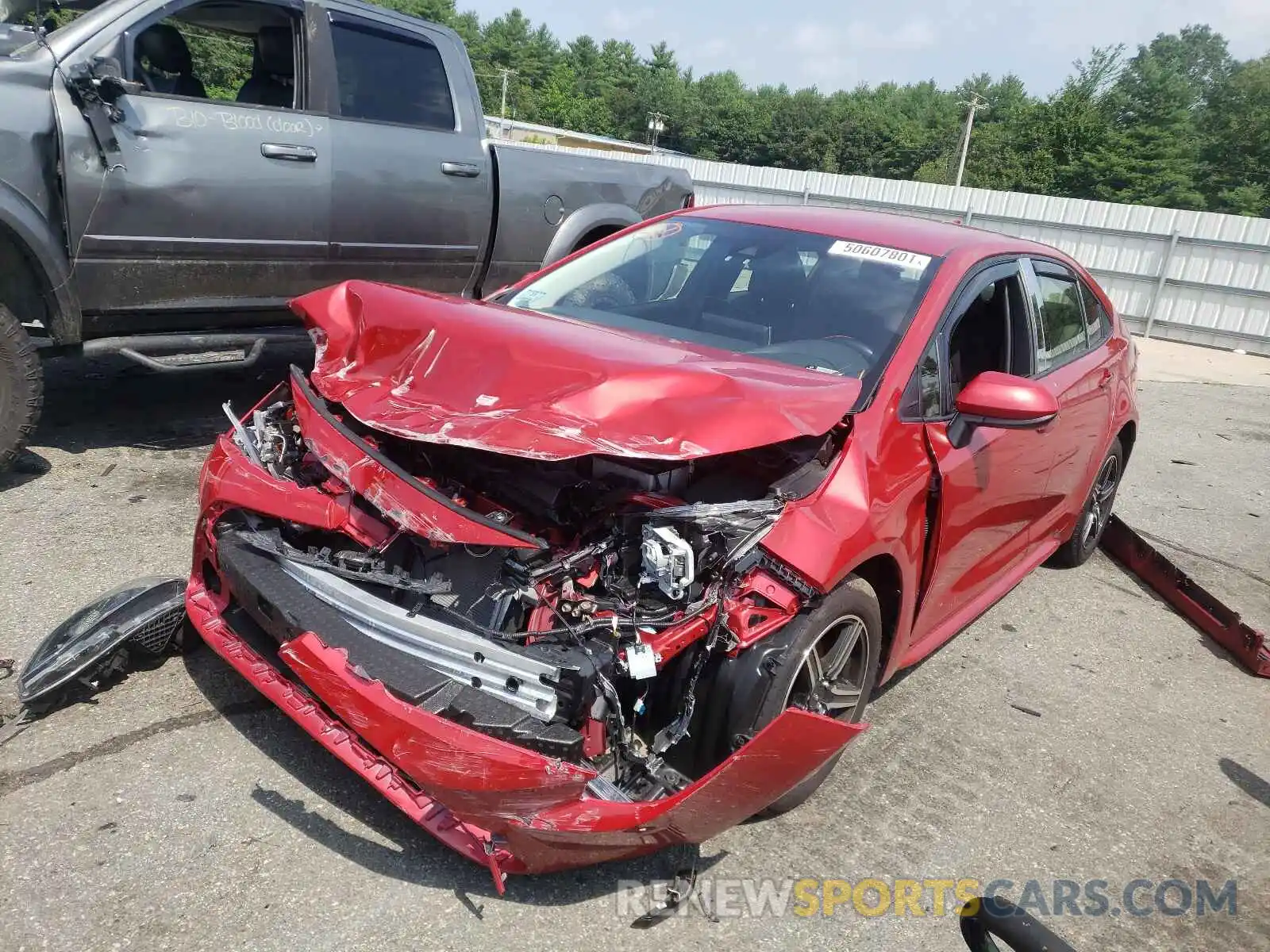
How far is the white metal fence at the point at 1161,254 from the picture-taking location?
50.9 ft

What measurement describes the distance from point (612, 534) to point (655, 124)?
100m

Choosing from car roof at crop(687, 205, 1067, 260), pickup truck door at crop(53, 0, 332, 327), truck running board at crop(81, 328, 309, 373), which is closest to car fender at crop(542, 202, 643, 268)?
pickup truck door at crop(53, 0, 332, 327)

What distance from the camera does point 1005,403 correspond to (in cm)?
314

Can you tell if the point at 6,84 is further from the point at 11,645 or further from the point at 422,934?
the point at 422,934

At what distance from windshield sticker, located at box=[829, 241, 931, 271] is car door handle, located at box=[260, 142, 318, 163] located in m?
3.02

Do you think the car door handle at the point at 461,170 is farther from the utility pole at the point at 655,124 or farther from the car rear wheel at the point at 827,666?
the utility pole at the point at 655,124

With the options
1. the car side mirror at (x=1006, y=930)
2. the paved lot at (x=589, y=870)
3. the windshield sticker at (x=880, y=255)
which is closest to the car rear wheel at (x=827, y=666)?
the paved lot at (x=589, y=870)

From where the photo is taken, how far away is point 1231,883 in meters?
2.95

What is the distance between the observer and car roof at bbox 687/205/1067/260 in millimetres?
3793

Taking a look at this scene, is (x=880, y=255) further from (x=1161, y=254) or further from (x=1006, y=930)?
(x=1161, y=254)


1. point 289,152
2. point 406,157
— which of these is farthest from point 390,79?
point 289,152

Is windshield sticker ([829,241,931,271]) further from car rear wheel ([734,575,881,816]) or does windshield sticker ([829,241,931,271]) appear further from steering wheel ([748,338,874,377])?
car rear wheel ([734,575,881,816])

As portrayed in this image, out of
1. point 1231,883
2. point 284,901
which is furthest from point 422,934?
point 1231,883

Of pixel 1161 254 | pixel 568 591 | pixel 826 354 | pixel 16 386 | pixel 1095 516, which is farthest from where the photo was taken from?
pixel 1161 254
